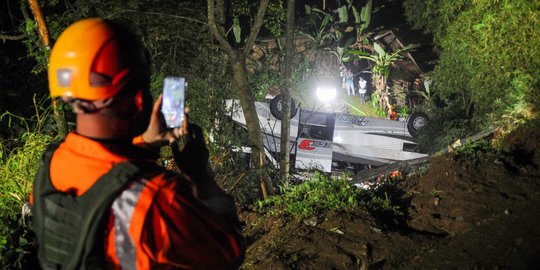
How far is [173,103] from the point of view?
173cm

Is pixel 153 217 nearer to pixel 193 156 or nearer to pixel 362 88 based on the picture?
pixel 193 156

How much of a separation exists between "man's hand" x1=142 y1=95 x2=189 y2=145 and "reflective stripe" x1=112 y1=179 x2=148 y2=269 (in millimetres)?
369

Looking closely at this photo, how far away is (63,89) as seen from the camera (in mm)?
1499

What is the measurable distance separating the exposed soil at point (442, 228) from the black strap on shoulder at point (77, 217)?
2.55 metres

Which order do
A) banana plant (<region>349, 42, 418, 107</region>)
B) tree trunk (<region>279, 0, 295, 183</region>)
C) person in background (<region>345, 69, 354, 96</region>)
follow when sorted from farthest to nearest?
person in background (<region>345, 69, 354, 96</region>)
banana plant (<region>349, 42, 418, 107</region>)
tree trunk (<region>279, 0, 295, 183</region>)

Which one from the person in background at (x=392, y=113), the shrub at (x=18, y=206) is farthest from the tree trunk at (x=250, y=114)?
the person in background at (x=392, y=113)

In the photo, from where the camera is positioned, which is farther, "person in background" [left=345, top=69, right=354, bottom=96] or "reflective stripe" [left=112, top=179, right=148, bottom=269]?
"person in background" [left=345, top=69, right=354, bottom=96]

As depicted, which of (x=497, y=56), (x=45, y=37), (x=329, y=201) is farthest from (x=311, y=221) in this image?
(x=497, y=56)

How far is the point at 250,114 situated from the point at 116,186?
6.74 metres

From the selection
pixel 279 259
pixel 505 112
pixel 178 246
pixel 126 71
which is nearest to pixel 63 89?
pixel 126 71

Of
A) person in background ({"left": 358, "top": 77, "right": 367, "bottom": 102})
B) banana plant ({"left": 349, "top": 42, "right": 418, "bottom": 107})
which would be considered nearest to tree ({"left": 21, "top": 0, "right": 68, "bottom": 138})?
banana plant ({"left": 349, "top": 42, "right": 418, "bottom": 107})

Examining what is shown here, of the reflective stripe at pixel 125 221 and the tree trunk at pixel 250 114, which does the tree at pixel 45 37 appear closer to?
the tree trunk at pixel 250 114

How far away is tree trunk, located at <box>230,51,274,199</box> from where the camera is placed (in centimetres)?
777

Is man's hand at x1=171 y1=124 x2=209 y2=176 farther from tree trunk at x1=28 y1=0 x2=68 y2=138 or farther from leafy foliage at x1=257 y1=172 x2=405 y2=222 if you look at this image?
tree trunk at x1=28 y1=0 x2=68 y2=138
